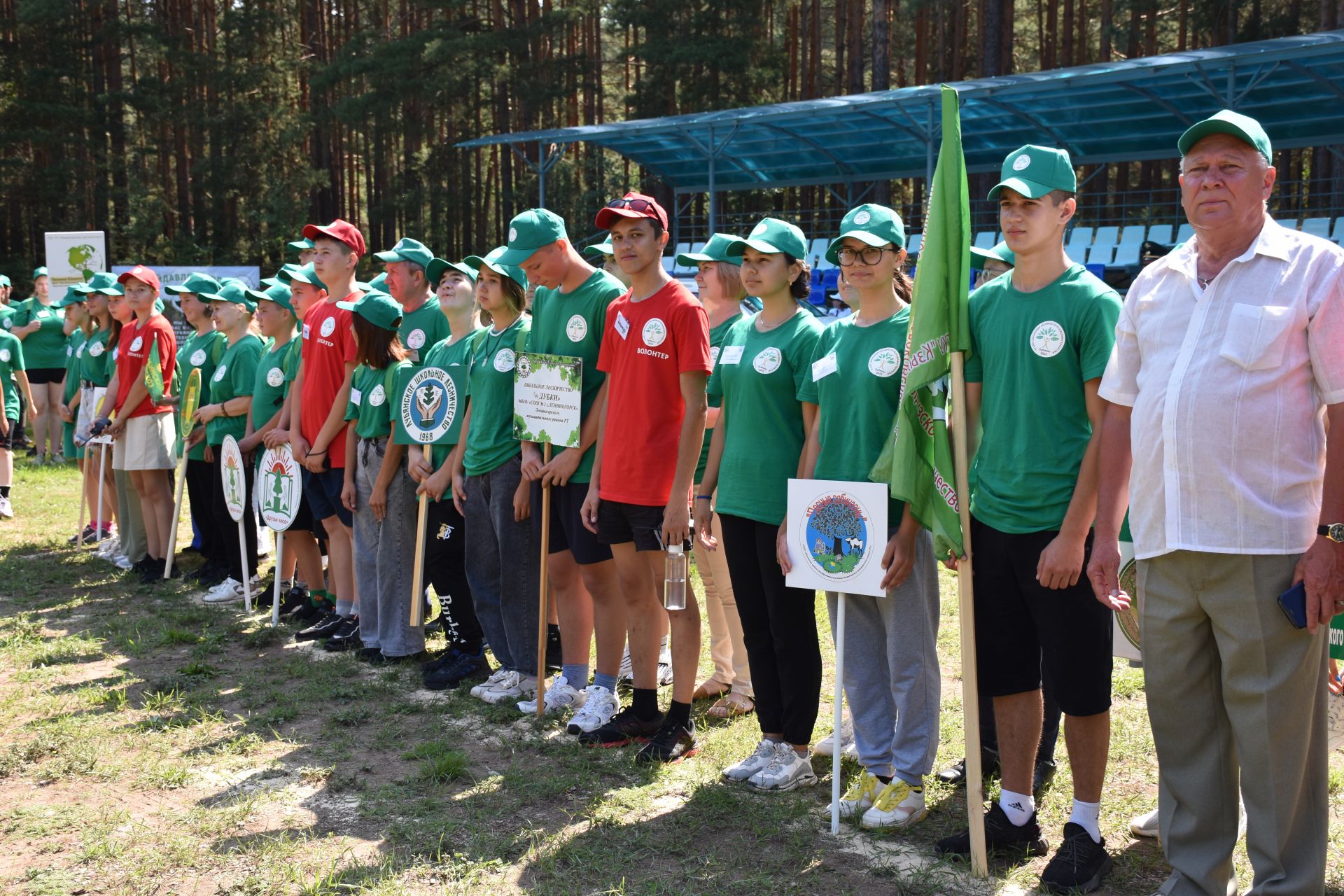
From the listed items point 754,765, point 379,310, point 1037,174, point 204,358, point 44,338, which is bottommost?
point 754,765

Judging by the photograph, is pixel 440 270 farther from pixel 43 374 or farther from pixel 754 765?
pixel 43 374

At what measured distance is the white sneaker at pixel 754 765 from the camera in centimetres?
447

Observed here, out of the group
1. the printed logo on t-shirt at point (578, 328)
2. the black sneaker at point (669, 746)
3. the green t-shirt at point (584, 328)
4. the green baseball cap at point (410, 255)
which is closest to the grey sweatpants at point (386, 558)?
the green baseball cap at point (410, 255)

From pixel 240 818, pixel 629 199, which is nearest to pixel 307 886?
pixel 240 818

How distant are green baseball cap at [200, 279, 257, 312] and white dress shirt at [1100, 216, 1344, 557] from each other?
21.9ft

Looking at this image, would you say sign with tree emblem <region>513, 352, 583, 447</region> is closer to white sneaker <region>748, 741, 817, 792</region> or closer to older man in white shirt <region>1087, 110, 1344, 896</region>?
white sneaker <region>748, 741, 817, 792</region>

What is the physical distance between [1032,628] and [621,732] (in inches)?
78.0

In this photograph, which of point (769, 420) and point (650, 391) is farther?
point (650, 391)

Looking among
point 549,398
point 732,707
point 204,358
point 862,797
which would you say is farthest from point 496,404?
point 204,358

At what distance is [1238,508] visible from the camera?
2.95m

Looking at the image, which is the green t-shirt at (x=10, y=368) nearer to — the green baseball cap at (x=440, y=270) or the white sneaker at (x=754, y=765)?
the green baseball cap at (x=440, y=270)

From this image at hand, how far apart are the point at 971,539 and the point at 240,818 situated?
285cm

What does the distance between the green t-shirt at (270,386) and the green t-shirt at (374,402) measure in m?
1.42

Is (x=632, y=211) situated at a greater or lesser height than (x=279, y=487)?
greater
